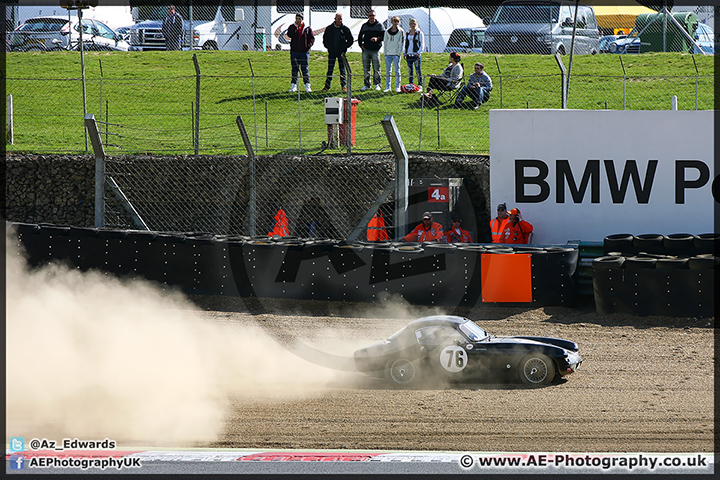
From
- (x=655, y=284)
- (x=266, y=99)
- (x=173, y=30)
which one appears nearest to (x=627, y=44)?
(x=266, y=99)

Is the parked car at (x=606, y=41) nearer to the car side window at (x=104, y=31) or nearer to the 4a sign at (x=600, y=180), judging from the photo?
the 4a sign at (x=600, y=180)

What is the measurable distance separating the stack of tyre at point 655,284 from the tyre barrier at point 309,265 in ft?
1.76

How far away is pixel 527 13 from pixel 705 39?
6.31 m

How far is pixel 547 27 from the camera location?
73.2 ft

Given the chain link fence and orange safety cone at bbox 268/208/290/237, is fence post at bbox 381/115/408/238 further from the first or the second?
orange safety cone at bbox 268/208/290/237

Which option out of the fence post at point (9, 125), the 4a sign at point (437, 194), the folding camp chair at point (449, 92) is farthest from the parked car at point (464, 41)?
the fence post at point (9, 125)

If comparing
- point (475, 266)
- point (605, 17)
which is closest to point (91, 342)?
point (475, 266)

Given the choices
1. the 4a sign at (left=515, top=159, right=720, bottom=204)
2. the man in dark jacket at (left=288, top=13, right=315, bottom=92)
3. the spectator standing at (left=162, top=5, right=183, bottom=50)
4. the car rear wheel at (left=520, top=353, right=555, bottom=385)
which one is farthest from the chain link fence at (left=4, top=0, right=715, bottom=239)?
the car rear wheel at (left=520, top=353, right=555, bottom=385)

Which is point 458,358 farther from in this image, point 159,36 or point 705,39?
point 705,39

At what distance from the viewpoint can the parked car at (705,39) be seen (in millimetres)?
23816

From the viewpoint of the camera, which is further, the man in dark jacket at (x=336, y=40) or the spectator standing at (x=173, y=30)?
the spectator standing at (x=173, y=30)

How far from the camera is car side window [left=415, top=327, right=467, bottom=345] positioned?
7.86 metres

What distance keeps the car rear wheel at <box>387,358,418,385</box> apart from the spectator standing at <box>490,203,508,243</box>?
190 inches

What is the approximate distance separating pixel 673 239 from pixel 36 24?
2138 centimetres
